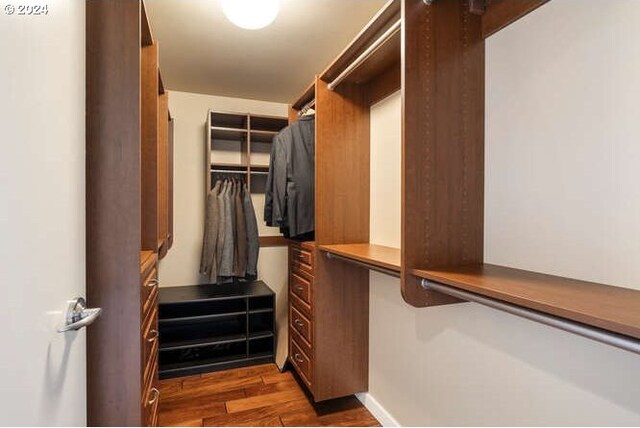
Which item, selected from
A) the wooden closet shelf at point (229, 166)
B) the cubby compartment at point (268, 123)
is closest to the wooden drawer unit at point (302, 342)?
the wooden closet shelf at point (229, 166)

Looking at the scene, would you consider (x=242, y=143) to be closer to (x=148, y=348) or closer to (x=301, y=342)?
(x=301, y=342)

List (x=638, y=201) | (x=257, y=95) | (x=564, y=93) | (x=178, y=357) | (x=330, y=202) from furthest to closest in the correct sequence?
(x=257, y=95) < (x=178, y=357) < (x=330, y=202) < (x=564, y=93) < (x=638, y=201)

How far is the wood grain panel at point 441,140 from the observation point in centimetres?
110

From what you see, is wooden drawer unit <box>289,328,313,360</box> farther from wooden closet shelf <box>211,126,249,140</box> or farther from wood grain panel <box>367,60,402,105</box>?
wooden closet shelf <box>211,126,249,140</box>

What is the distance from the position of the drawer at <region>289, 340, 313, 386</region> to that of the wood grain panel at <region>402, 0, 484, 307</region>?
1.23 metres

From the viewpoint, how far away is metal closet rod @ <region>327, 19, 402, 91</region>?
1240 mm

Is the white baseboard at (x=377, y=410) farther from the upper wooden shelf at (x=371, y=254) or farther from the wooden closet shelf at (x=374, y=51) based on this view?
the wooden closet shelf at (x=374, y=51)

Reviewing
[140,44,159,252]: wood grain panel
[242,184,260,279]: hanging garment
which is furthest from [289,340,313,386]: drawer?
[140,44,159,252]: wood grain panel

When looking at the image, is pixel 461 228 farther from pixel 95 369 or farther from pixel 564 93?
pixel 95 369

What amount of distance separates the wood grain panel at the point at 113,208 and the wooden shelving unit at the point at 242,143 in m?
1.75

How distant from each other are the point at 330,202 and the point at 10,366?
1519 millimetres

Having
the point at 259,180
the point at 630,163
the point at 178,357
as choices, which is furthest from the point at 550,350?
the point at 259,180

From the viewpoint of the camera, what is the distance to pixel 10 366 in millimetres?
579

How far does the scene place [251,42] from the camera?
2.01 metres
